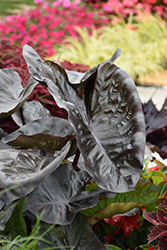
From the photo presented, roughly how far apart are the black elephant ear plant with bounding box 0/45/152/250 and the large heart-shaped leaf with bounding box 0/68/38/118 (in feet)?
0.52

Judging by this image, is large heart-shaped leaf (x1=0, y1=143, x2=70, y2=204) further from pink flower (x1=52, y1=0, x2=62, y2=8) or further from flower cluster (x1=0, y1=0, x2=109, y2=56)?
pink flower (x1=52, y1=0, x2=62, y2=8)

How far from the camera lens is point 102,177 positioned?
692mm

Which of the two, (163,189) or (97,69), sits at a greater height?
(97,69)

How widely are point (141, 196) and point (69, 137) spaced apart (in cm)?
28

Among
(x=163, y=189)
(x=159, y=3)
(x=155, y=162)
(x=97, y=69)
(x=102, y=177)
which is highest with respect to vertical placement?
(x=97, y=69)

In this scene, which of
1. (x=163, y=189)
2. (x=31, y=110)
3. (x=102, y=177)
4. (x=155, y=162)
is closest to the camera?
(x=102, y=177)

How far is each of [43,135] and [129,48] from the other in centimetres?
392

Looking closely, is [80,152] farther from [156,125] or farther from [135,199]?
[156,125]

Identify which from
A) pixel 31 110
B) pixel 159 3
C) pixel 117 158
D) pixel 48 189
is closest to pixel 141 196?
pixel 117 158

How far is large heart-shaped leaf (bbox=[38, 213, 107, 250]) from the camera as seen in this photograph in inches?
31.8

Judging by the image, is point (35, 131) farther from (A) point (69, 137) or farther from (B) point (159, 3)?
(B) point (159, 3)

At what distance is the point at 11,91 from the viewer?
1062mm

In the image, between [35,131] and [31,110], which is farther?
[31,110]

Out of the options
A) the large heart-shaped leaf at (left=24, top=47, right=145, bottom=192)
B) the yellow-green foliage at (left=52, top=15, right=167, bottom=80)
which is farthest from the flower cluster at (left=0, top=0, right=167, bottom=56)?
the large heart-shaped leaf at (left=24, top=47, right=145, bottom=192)
